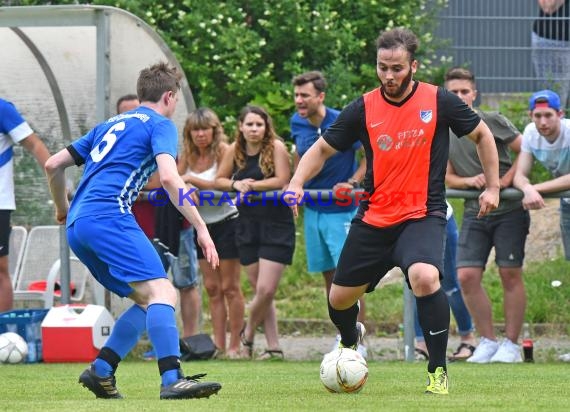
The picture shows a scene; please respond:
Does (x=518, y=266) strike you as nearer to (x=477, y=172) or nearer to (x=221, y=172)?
(x=477, y=172)

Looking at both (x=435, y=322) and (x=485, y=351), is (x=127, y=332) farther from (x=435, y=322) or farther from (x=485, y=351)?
(x=485, y=351)

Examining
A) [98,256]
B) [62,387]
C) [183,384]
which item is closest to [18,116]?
[62,387]

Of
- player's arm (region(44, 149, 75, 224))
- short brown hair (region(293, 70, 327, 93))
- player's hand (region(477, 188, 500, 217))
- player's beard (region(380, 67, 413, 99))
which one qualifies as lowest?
player's hand (region(477, 188, 500, 217))

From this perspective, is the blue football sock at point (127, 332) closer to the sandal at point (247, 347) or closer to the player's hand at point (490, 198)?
the player's hand at point (490, 198)

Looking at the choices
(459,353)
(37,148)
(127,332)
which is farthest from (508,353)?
(37,148)

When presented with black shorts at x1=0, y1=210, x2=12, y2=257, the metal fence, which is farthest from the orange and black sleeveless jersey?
the metal fence

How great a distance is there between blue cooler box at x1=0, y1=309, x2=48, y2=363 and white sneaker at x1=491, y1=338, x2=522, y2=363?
4.06 metres

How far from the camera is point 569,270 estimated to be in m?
11.8

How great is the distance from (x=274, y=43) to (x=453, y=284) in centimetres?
636

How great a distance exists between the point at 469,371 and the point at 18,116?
470cm

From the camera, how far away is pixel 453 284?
36.3ft

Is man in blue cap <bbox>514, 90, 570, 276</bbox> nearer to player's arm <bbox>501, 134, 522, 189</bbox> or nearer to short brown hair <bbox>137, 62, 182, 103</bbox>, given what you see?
player's arm <bbox>501, 134, 522, 189</bbox>

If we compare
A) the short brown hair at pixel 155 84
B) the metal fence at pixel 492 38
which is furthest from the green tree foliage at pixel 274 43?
the short brown hair at pixel 155 84

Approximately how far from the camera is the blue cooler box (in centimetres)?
1149
